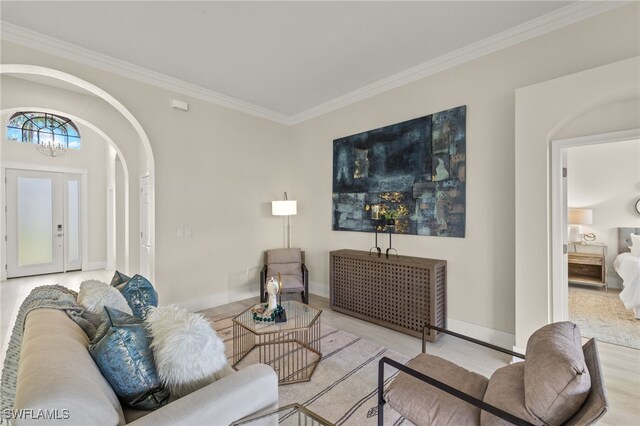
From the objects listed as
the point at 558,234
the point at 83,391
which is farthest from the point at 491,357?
the point at 83,391

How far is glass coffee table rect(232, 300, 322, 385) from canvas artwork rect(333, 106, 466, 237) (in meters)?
1.70

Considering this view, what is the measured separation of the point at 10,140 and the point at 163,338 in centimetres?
743

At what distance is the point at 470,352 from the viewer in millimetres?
2764

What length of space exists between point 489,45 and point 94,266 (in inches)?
351

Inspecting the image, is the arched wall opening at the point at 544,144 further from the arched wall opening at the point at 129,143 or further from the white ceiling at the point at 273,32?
the arched wall opening at the point at 129,143

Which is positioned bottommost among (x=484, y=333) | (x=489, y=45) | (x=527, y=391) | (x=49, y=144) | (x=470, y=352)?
(x=470, y=352)

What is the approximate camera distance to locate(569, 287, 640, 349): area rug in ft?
9.38

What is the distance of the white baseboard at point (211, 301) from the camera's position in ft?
12.8

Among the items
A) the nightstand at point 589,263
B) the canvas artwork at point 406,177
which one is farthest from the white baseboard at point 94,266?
the nightstand at point 589,263

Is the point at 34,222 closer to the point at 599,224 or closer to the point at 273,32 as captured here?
the point at 273,32

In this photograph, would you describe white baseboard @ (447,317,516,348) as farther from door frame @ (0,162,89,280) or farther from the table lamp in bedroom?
door frame @ (0,162,89,280)

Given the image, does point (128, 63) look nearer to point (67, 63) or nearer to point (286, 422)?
point (67, 63)

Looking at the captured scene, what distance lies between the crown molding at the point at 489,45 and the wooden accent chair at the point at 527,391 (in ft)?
8.76

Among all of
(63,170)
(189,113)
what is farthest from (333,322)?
(63,170)
